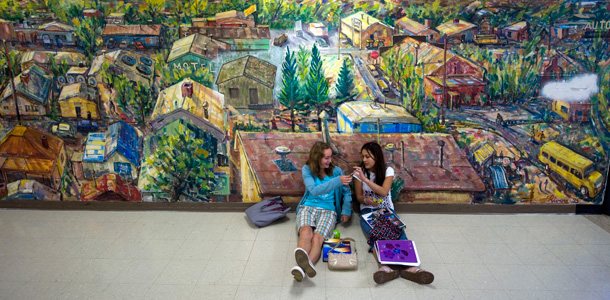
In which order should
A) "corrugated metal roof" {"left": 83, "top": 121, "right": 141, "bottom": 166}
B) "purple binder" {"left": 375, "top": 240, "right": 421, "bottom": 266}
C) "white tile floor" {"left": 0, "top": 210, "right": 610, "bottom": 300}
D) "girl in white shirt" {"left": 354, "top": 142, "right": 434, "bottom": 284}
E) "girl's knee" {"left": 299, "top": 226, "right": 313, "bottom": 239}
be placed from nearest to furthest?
1. "white tile floor" {"left": 0, "top": 210, "right": 610, "bottom": 300}
2. "purple binder" {"left": 375, "top": 240, "right": 421, "bottom": 266}
3. "girl's knee" {"left": 299, "top": 226, "right": 313, "bottom": 239}
4. "girl in white shirt" {"left": 354, "top": 142, "right": 434, "bottom": 284}
5. "corrugated metal roof" {"left": 83, "top": 121, "right": 141, "bottom": 166}

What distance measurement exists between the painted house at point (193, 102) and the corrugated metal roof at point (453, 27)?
7.30 ft

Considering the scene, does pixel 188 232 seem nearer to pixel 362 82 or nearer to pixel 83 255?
pixel 83 255

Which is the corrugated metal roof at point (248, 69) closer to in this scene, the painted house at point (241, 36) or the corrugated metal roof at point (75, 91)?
the painted house at point (241, 36)

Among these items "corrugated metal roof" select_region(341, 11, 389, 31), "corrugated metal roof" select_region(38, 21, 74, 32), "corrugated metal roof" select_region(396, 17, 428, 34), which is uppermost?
"corrugated metal roof" select_region(38, 21, 74, 32)

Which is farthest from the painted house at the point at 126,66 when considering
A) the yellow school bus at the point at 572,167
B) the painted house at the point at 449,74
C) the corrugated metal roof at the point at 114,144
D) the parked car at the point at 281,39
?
the yellow school bus at the point at 572,167

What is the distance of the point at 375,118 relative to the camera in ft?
12.2

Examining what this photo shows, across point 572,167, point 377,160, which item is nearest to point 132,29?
point 377,160

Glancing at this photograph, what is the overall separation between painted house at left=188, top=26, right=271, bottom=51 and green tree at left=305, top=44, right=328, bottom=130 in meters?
0.48

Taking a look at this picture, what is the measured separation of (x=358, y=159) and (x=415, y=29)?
4.49 feet

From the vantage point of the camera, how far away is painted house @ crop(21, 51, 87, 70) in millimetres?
3713

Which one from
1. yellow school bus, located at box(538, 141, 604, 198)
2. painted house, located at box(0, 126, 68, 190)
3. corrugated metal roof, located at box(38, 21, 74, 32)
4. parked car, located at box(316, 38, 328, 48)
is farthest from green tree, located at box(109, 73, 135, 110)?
yellow school bus, located at box(538, 141, 604, 198)

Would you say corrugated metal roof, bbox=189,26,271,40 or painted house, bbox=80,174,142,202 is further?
painted house, bbox=80,174,142,202

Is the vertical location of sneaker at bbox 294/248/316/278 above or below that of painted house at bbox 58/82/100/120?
below

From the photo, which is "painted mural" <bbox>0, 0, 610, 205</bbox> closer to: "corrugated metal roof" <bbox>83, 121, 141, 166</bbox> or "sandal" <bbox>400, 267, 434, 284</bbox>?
"corrugated metal roof" <bbox>83, 121, 141, 166</bbox>
